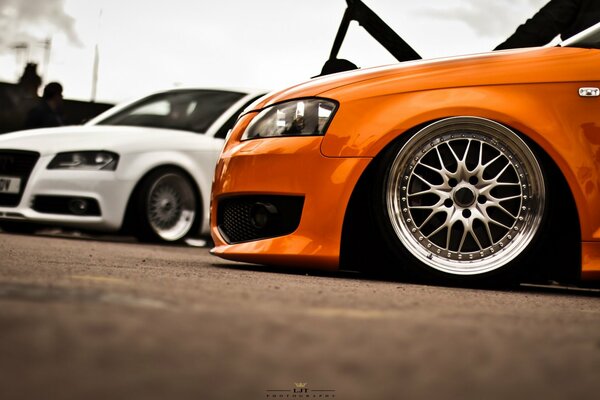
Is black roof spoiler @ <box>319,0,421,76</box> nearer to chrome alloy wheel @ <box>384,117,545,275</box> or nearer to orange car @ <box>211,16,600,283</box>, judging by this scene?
orange car @ <box>211,16,600,283</box>

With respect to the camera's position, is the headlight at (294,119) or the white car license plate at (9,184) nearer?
the headlight at (294,119)

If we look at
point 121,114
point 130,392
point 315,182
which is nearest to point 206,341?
point 130,392

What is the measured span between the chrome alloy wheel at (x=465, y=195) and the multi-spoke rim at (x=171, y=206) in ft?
13.7

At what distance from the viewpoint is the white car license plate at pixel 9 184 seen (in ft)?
27.4

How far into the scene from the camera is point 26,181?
8336 mm

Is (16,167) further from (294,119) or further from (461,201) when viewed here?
(461,201)

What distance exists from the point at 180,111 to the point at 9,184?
1764 mm

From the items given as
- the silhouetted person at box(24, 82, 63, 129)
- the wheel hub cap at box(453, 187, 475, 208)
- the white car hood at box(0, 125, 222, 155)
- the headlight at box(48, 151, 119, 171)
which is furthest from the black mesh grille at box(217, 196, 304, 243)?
the silhouetted person at box(24, 82, 63, 129)

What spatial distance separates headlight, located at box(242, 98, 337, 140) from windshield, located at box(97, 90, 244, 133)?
13.2 ft

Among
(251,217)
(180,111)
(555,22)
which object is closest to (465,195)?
(251,217)

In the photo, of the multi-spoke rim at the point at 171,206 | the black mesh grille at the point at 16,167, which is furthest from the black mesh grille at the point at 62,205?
the multi-spoke rim at the point at 171,206

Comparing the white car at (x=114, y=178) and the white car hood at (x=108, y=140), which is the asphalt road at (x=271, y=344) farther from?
the white car hood at (x=108, y=140)

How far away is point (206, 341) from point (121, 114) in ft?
25.4

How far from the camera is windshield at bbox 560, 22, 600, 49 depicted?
4.78m
